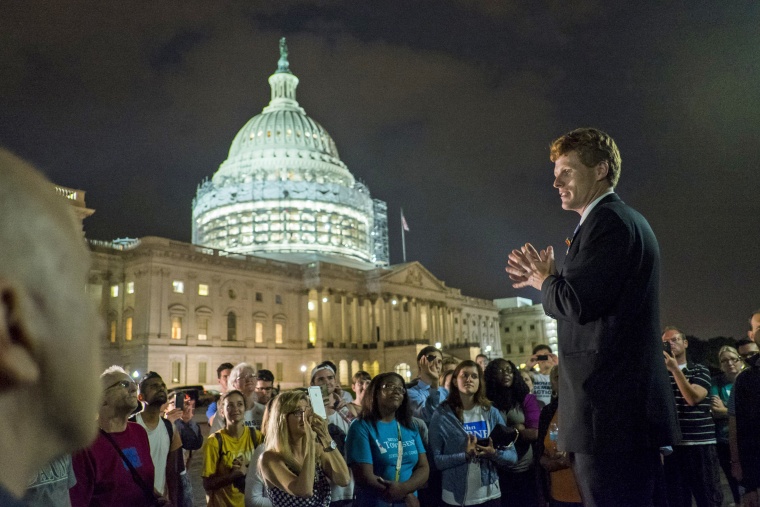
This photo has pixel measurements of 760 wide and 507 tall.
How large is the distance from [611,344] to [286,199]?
281 feet

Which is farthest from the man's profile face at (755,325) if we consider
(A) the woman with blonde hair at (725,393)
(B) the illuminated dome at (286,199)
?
(B) the illuminated dome at (286,199)

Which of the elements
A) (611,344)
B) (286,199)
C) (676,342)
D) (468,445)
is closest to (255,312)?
(286,199)

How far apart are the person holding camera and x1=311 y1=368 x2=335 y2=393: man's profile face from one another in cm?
176

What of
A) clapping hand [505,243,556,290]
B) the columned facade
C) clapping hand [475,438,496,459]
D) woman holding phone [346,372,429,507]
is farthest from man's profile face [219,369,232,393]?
the columned facade

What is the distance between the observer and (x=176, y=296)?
5731cm

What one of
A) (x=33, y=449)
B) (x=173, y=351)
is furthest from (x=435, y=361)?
(x=173, y=351)

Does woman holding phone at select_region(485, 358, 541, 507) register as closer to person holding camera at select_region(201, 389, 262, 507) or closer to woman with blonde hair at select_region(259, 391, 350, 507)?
woman with blonde hair at select_region(259, 391, 350, 507)

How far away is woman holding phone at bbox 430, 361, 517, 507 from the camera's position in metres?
7.16

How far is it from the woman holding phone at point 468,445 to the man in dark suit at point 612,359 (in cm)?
406

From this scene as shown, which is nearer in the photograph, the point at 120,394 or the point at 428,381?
the point at 120,394

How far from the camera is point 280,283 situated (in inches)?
2685

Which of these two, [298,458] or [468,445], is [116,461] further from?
[468,445]

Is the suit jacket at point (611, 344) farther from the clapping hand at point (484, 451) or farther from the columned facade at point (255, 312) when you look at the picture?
the columned facade at point (255, 312)

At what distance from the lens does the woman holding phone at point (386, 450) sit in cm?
694
